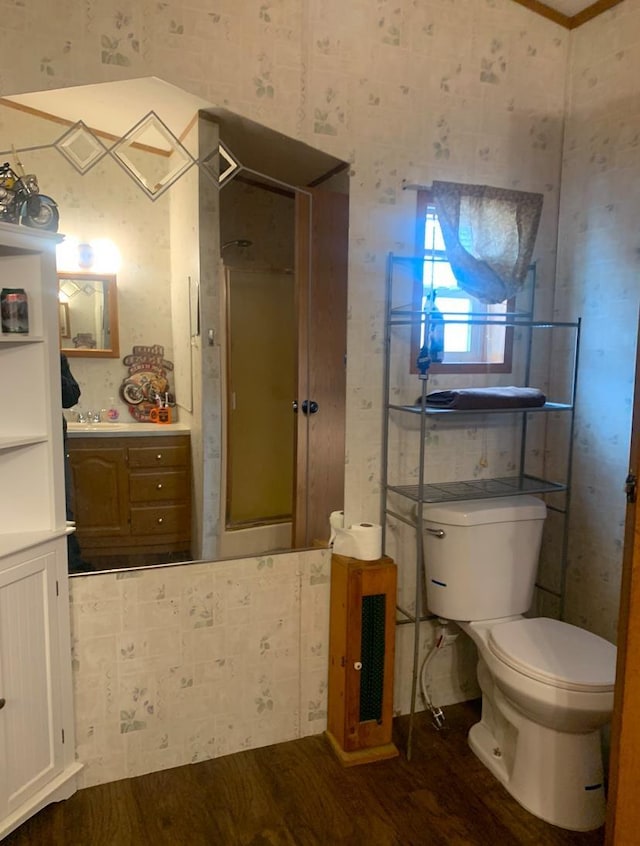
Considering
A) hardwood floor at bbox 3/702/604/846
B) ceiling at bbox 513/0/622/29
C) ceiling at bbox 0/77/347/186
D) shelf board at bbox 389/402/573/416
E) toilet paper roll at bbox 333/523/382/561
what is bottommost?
hardwood floor at bbox 3/702/604/846

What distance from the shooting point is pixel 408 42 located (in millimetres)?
2102

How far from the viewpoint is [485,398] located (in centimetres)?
209

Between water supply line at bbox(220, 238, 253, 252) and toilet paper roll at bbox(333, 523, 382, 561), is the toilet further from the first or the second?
water supply line at bbox(220, 238, 253, 252)

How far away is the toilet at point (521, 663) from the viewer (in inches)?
72.7

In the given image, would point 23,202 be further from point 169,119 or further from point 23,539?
point 23,539

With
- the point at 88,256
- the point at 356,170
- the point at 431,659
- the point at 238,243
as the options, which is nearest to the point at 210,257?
the point at 238,243

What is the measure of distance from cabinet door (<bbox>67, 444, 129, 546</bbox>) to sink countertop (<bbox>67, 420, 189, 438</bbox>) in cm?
4

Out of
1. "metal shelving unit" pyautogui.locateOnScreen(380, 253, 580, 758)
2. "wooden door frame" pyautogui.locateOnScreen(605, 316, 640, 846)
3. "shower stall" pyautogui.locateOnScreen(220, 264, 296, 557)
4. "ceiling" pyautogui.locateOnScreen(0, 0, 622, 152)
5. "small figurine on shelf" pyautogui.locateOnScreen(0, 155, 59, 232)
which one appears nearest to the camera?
"wooden door frame" pyautogui.locateOnScreen(605, 316, 640, 846)

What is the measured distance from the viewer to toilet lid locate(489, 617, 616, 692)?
1.82 meters

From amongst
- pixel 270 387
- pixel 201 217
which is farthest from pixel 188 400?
pixel 201 217

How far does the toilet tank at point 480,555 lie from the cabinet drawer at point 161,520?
844 millimetres

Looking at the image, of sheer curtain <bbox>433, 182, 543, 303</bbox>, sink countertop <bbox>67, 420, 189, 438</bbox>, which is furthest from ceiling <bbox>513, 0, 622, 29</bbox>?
sink countertop <bbox>67, 420, 189, 438</bbox>

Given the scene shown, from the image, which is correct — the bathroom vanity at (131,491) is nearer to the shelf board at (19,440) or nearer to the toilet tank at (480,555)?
the shelf board at (19,440)

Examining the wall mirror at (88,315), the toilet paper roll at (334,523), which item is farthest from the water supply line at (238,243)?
the toilet paper roll at (334,523)
